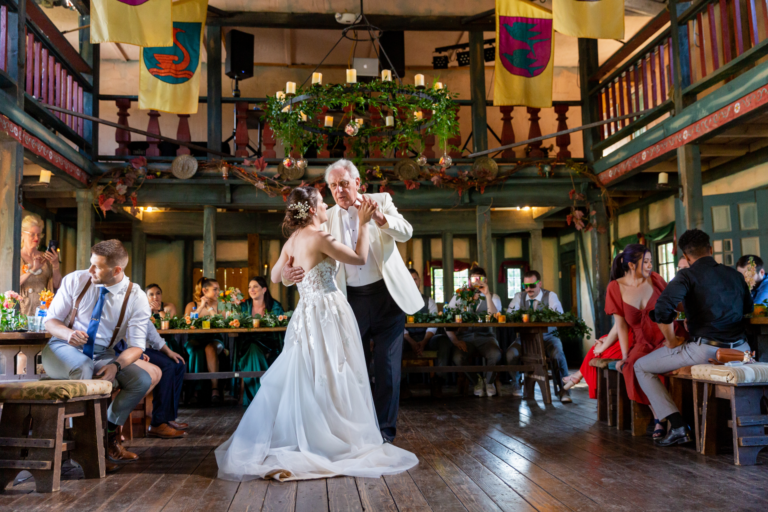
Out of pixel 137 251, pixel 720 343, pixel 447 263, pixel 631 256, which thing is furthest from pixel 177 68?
pixel 447 263

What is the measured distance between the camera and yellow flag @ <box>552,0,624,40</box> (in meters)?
6.58

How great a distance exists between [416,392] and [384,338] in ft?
13.5

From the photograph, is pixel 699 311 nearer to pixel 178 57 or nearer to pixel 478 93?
pixel 478 93

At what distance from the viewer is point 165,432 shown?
15.7 feet

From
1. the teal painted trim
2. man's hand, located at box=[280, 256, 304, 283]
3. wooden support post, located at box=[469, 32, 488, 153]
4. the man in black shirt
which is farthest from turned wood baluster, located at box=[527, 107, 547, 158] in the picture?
man's hand, located at box=[280, 256, 304, 283]

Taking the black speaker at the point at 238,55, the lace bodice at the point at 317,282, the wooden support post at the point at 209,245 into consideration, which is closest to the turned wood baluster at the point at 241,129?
the wooden support post at the point at 209,245

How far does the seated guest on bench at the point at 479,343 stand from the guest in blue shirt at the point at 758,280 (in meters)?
2.48

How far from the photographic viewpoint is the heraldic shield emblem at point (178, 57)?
7383 mm

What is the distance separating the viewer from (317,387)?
11.4 ft

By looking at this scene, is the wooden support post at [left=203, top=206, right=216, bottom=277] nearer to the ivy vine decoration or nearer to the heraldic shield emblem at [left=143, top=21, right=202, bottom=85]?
the heraldic shield emblem at [left=143, top=21, right=202, bottom=85]

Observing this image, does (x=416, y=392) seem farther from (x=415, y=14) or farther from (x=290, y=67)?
(x=290, y=67)

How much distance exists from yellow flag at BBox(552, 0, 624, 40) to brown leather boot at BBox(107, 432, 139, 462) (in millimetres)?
5558

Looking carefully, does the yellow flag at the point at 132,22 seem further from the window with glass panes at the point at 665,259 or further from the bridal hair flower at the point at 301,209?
the window with glass panes at the point at 665,259

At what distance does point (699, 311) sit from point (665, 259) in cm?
681
